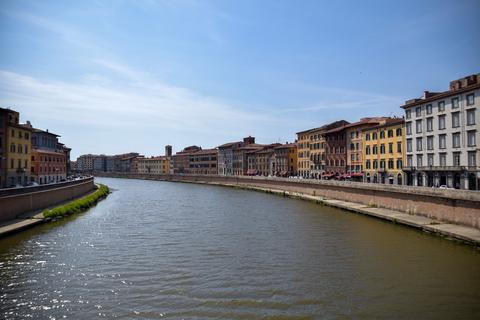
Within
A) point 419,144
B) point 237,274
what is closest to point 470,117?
point 419,144

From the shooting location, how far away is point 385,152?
6375cm

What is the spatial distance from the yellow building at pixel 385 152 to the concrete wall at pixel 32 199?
1942 inches

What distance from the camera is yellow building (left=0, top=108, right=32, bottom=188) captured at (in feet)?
176

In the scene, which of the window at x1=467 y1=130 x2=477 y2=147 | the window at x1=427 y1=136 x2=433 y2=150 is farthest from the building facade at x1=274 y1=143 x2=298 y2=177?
the window at x1=467 y1=130 x2=477 y2=147

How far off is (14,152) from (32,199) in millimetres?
21562

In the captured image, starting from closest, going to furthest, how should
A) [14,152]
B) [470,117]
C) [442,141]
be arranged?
[470,117], [442,141], [14,152]

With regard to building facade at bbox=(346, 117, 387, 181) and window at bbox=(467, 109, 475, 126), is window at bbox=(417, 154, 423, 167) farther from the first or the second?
building facade at bbox=(346, 117, 387, 181)

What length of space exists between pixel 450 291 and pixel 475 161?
3372cm

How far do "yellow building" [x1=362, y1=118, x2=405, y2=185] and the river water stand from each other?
95.6 ft

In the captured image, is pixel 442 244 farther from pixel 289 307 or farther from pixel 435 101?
pixel 435 101

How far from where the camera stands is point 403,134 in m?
59.2

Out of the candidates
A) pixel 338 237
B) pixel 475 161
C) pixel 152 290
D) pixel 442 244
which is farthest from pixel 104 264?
pixel 475 161

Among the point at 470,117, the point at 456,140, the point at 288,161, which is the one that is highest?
the point at 470,117

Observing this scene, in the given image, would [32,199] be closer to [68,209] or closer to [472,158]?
[68,209]
